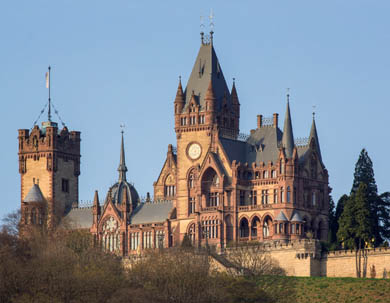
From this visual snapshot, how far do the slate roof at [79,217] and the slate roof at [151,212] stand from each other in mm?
6385

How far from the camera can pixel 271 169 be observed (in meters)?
166

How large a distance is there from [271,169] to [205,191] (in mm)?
7372

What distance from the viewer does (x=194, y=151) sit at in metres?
171

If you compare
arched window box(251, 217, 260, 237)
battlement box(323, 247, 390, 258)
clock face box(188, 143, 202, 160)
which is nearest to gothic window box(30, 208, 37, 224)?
clock face box(188, 143, 202, 160)

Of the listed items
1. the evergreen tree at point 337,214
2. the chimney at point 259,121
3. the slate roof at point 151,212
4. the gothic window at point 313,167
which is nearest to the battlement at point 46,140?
the slate roof at point 151,212

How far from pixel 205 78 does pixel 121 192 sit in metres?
15.9

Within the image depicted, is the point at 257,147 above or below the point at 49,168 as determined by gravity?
above

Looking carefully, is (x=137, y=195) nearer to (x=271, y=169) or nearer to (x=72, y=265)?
(x=271, y=169)

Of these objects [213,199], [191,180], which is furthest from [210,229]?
[191,180]

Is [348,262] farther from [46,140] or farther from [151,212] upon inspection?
[46,140]

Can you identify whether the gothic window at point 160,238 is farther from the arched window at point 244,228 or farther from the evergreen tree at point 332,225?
the evergreen tree at point 332,225

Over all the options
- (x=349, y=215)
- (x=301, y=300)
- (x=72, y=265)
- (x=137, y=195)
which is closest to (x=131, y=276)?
(x=72, y=265)

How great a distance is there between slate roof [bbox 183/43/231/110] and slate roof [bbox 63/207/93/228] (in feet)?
58.0

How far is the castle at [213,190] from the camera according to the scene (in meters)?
165
